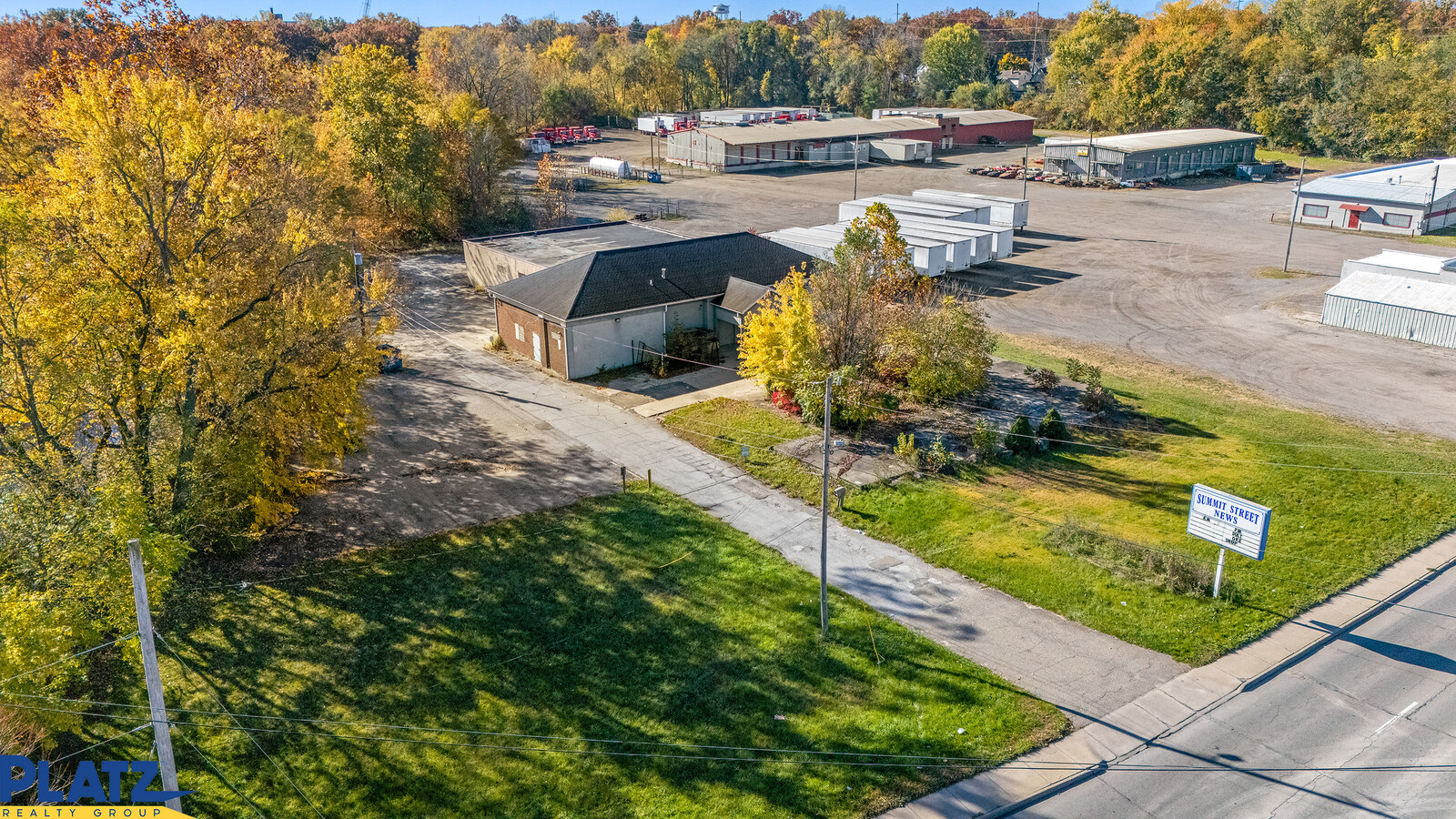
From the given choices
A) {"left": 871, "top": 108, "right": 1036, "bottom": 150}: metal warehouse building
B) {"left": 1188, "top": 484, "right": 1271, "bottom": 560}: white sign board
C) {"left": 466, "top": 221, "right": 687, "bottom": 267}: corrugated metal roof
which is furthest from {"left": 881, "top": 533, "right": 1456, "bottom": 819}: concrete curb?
{"left": 871, "top": 108, "right": 1036, "bottom": 150}: metal warehouse building

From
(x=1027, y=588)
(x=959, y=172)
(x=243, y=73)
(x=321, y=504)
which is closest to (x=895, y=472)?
(x=1027, y=588)

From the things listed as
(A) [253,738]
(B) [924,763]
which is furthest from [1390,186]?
(A) [253,738]

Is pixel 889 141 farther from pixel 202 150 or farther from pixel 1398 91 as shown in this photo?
pixel 202 150

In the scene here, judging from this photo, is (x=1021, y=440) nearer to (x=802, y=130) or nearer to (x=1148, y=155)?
(x=1148, y=155)

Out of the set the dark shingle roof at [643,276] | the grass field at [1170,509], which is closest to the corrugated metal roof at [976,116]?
the dark shingle roof at [643,276]

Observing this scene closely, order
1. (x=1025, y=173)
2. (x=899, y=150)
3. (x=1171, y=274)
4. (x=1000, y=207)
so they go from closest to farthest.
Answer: (x=1171, y=274), (x=1000, y=207), (x=1025, y=173), (x=899, y=150)

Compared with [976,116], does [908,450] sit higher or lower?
lower

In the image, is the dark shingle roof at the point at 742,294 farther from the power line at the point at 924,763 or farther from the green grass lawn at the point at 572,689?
the power line at the point at 924,763
